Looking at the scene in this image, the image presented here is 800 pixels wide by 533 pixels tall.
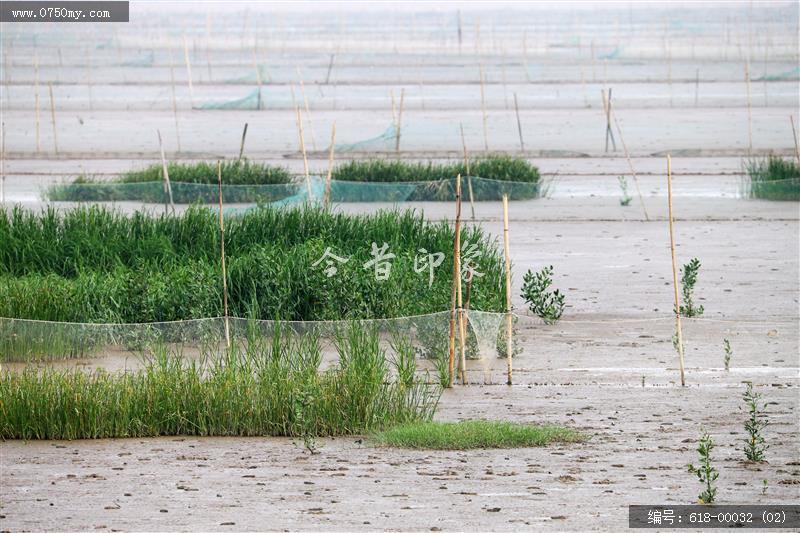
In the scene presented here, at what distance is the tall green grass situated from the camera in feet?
37.8

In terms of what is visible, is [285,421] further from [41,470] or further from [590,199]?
[590,199]

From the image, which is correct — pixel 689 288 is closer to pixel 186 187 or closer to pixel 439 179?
pixel 439 179

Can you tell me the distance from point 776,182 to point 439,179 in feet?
18.2

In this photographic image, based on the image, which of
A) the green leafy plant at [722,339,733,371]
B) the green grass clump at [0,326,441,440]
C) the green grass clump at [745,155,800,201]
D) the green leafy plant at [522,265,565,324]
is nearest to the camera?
the green grass clump at [0,326,441,440]

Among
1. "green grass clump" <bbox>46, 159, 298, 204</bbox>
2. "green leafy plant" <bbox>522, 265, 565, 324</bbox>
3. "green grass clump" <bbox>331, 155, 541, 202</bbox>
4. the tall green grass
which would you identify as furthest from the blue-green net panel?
"green leafy plant" <bbox>522, 265, 565, 324</bbox>

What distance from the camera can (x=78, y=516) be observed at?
666 centimetres

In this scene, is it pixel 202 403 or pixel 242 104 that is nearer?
pixel 202 403

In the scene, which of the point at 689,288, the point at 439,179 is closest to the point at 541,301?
the point at 689,288

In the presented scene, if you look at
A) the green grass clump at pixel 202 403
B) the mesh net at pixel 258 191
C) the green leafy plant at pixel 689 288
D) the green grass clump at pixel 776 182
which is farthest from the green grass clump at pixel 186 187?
the green grass clump at pixel 202 403

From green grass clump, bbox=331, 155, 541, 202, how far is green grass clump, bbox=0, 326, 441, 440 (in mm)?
12349

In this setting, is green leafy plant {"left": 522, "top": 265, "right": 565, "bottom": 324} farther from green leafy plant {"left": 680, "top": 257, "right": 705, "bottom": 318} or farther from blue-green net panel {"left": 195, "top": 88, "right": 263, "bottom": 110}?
blue-green net panel {"left": 195, "top": 88, "right": 263, "bottom": 110}

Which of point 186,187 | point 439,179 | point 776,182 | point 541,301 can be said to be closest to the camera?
point 541,301

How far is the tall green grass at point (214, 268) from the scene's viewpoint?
11508 millimetres

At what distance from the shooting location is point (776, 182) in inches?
836
